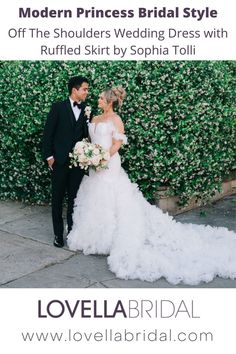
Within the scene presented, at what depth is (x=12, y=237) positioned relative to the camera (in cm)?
684

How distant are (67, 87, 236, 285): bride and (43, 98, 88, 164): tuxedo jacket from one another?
29 centimetres

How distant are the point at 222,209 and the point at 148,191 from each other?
126 cm

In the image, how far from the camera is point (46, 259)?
20.2 feet

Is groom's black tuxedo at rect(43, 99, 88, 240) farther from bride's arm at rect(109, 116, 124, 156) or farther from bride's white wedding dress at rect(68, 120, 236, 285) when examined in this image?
bride's arm at rect(109, 116, 124, 156)

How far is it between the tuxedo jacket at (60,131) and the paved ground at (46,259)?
1.11 meters

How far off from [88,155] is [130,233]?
1.02 m

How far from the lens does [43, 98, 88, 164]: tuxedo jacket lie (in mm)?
6129

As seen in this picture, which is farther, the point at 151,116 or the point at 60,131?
the point at 151,116

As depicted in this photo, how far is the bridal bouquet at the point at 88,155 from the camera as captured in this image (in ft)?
19.8

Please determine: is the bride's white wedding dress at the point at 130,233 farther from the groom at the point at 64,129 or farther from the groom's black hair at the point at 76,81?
the groom's black hair at the point at 76,81

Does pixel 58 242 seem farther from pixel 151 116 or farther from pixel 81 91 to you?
pixel 151 116

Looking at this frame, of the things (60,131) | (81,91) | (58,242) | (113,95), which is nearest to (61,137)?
(60,131)

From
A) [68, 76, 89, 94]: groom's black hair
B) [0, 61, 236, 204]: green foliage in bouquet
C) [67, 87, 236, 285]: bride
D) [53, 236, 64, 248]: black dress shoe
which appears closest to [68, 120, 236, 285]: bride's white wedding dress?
[67, 87, 236, 285]: bride
